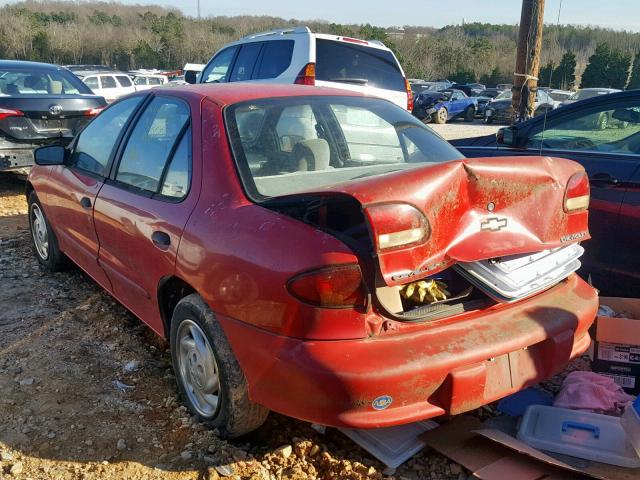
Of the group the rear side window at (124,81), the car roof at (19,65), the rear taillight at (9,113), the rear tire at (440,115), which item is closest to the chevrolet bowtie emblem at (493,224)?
the rear taillight at (9,113)

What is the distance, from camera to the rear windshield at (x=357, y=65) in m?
7.69

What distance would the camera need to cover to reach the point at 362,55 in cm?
800

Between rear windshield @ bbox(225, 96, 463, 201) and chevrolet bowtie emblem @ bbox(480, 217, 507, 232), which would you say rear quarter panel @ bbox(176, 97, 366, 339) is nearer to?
rear windshield @ bbox(225, 96, 463, 201)

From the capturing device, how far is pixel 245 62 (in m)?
8.51

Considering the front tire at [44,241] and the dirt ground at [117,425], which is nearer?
the dirt ground at [117,425]

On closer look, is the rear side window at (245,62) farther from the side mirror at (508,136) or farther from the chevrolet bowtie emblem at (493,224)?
the chevrolet bowtie emblem at (493,224)

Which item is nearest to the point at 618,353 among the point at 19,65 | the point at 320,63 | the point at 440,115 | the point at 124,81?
the point at 320,63

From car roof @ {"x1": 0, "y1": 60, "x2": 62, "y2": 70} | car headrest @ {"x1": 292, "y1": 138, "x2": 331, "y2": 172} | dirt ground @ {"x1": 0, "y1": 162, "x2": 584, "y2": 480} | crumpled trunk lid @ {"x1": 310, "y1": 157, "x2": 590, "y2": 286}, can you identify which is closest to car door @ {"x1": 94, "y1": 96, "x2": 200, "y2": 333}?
dirt ground @ {"x1": 0, "y1": 162, "x2": 584, "y2": 480}

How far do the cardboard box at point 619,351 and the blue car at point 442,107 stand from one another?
22.1 m

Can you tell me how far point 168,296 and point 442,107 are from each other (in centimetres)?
2373

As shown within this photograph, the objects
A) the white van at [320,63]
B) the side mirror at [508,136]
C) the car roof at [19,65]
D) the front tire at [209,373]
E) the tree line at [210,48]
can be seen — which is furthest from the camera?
the tree line at [210,48]

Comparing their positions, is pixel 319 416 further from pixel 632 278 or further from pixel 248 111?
pixel 632 278

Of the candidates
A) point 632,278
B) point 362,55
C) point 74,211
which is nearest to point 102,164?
point 74,211

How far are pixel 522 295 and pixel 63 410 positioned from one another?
225 cm
